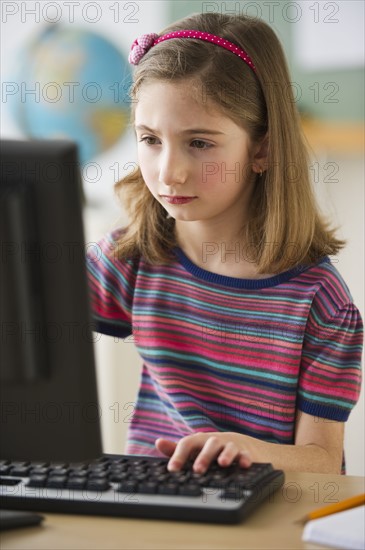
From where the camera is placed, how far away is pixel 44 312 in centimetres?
68

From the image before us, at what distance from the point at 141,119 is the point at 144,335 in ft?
1.08

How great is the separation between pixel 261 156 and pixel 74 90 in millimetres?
1811

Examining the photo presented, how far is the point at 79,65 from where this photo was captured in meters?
2.84

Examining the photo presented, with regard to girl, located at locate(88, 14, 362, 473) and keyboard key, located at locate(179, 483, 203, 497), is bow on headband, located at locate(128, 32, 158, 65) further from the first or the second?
keyboard key, located at locate(179, 483, 203, 497)

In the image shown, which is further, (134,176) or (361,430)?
(361,430)

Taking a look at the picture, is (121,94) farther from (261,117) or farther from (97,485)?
(97,485)

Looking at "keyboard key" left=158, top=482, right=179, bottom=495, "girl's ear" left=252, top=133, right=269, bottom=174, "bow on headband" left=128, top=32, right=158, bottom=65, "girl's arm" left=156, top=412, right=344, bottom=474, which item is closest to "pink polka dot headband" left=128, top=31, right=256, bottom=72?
"bow on headband" left=128, top=32, right=158, bottom=65

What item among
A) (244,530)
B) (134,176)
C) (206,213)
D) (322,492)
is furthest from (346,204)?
(244,530)

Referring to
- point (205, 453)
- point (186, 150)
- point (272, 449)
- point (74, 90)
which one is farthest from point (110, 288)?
point (74, 90)

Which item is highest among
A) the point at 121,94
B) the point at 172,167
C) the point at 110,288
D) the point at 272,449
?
the point at 121,94

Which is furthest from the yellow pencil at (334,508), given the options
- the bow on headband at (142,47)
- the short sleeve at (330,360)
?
the bow on headband at (142,47)

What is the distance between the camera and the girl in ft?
3.67

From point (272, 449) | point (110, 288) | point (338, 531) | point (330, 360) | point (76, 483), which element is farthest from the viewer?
point (110, 288)

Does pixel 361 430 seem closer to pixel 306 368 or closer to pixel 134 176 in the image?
pixel 306 368
